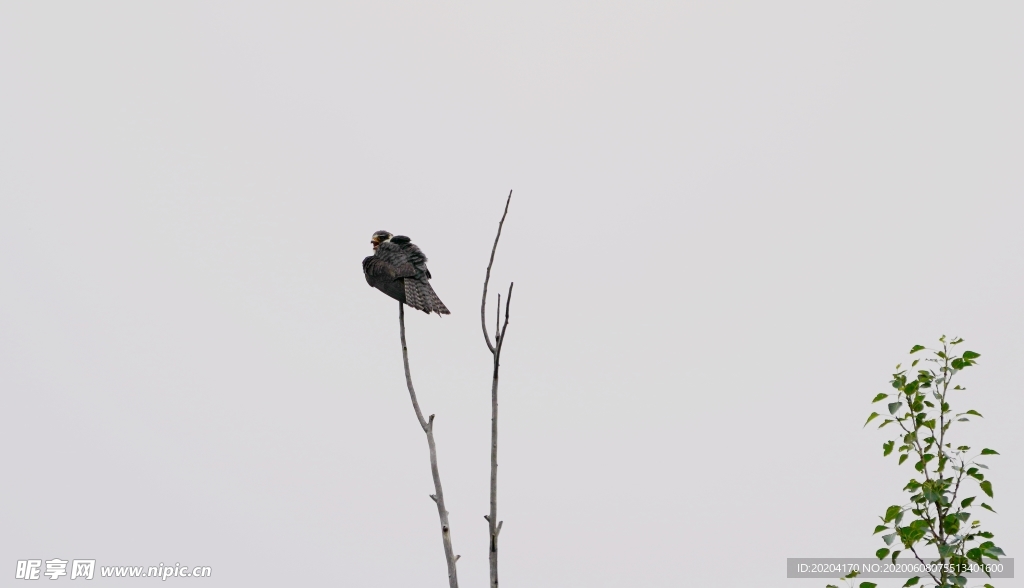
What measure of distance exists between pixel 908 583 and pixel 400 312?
18.8ft

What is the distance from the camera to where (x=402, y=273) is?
10.3m

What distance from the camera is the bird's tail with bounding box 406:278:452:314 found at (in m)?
9.91

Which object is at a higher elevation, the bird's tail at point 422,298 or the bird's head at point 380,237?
the bird's head at point 380,237

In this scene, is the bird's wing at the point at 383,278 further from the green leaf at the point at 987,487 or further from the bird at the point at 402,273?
the green leaf at the point at 987,487

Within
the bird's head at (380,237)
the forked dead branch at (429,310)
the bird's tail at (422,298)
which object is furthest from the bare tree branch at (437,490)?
the bird's head at (380,237)

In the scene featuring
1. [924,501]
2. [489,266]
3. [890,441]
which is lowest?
[924,501]

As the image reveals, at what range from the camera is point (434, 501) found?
714 centimetres

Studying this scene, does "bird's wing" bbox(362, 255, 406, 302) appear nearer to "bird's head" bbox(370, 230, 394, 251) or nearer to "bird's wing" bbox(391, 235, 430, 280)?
"bird's wing" bbox(391, 235, 430, 280)

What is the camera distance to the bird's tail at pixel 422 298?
32.5 ft

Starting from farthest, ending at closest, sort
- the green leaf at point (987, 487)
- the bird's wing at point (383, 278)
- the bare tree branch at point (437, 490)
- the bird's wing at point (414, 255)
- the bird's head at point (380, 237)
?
the bird's head at point (380, 237) → the bird's wing at point (414, 255) → the bird's wing at point (383, 278) → the bare tree branch at point (437, 490) → the green leaf at point (987, 487)

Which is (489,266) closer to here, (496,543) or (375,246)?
(496,543)

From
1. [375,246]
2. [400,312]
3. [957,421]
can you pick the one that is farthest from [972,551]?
[375,246]

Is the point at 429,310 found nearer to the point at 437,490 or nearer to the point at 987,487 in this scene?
the point at 437,490

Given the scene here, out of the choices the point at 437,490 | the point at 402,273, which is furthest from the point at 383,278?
the point at 437,490
